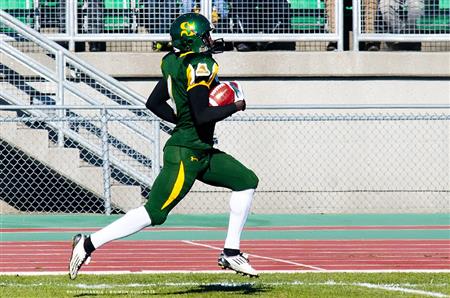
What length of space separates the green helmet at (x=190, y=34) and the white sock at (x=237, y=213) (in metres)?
1.10

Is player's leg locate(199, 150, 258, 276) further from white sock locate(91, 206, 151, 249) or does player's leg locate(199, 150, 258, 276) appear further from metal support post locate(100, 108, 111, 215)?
metal support post locate(100, 108, 111, 215)

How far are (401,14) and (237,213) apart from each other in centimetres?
1059

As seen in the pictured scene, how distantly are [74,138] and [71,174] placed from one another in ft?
1.88

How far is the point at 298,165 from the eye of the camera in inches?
749

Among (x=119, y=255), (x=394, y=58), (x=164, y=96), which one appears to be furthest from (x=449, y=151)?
(x=164, y=96)

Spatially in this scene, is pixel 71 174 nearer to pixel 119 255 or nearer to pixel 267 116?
pixel 267 116

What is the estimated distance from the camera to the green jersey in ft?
30.5

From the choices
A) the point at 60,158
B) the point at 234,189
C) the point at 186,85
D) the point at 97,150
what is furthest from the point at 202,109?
the point at 60,158

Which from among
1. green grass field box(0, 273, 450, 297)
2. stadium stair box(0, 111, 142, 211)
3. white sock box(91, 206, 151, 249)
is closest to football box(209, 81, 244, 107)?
white sock box(91, 206, 151, 249)

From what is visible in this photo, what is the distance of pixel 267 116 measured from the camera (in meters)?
18.0

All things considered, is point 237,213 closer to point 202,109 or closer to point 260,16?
point 202,109

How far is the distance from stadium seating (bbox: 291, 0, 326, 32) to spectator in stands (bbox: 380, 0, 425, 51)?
36.1 inches

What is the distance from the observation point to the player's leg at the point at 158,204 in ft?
30.7

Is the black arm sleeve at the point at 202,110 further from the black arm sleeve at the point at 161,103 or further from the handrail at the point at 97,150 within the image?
the handrail at the point at 97,150
